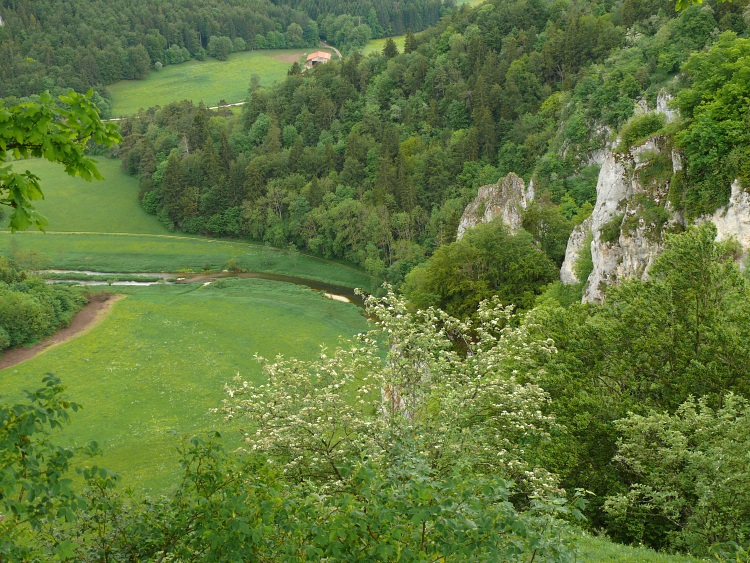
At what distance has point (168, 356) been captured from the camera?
59.7 metres

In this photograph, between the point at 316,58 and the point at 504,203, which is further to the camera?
the point at 316,58

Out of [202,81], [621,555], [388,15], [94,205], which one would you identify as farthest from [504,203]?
[388,15]

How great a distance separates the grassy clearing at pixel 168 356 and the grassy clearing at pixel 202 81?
293 feet

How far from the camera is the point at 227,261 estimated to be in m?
87.5

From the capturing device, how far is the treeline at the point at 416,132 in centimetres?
7638

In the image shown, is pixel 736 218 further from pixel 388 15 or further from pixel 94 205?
pixel 388 15

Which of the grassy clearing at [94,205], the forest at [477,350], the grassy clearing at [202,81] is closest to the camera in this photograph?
the forest at [477,350]

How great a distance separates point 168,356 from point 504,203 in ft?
113

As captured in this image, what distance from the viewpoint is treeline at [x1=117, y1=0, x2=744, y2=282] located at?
7638cm

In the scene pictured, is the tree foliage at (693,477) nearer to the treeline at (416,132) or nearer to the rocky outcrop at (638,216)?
the rocky outcrop at (638,216)

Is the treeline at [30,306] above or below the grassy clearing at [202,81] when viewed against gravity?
below

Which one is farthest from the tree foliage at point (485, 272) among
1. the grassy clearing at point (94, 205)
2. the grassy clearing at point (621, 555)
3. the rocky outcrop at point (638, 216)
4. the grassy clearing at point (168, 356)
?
the grassy clearing at point (94, 205)

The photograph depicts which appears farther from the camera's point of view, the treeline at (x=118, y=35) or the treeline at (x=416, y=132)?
the treeline at (x=118, y=35)

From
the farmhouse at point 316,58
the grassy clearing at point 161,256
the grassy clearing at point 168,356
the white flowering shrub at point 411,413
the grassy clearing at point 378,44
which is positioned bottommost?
the grassy clearing at point 168,356
